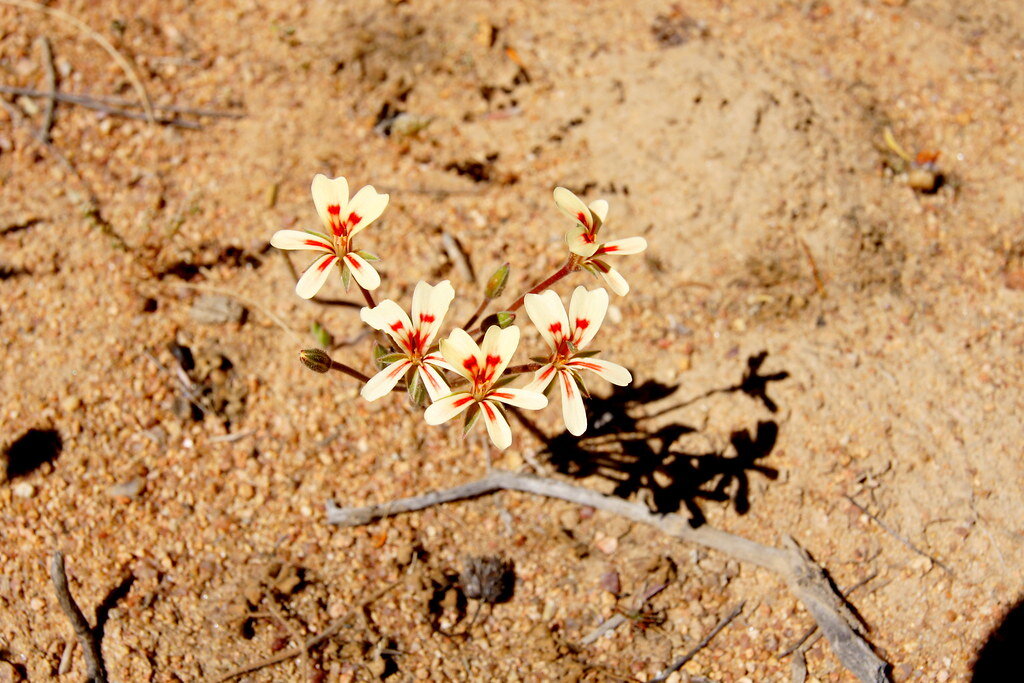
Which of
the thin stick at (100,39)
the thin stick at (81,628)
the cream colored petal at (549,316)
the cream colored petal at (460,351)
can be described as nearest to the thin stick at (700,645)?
the cream colored petal at (549,316)

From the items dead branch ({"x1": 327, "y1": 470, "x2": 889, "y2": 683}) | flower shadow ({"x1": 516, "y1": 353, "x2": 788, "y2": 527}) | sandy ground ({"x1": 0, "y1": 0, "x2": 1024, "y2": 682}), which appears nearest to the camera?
dead branch ({"x1": 327, "y1": 470, "x2": 889, "y2": 683})

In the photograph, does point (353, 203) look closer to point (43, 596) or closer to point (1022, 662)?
point (43, 596)

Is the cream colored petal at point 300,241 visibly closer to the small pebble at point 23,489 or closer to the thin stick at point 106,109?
the small pebble at point 23,489

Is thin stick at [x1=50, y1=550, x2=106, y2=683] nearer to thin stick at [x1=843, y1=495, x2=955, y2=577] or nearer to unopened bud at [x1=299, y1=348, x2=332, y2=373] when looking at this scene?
unopened bud at [x1=299, y1=348, x2=332, y2=373]

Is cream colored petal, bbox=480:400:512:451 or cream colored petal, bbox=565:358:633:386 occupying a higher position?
cream colored petal, bbox=565:358:633:386

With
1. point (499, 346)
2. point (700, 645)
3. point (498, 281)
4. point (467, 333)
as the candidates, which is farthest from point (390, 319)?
point (700, 645)

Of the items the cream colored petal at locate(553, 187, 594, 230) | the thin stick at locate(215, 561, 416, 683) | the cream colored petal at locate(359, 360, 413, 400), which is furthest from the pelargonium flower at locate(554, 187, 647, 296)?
the thin stick at locate(215, 561, 416, 683)

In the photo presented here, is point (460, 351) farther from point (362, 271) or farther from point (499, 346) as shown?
point (362, 271)
